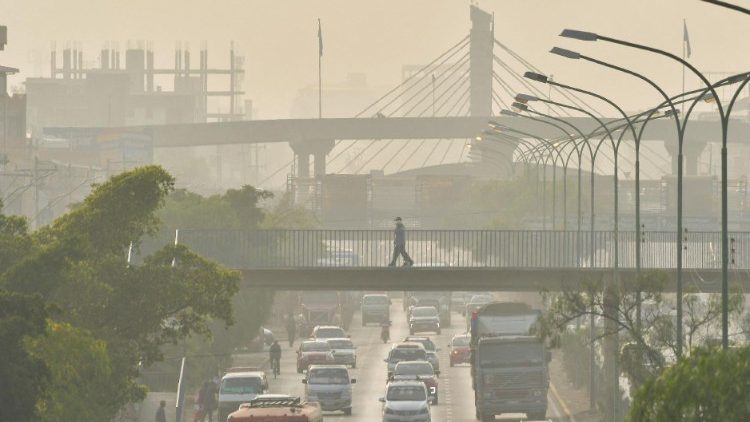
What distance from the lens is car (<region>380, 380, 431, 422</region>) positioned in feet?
245

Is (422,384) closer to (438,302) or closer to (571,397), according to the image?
(571,397)

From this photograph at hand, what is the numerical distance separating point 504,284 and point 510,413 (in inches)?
224

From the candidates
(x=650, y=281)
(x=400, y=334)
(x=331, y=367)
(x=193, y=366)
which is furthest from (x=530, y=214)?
(x=650, y=281)

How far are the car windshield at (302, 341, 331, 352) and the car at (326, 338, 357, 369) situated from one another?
56 centimetres

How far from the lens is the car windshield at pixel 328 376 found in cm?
8406

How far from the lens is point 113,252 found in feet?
199

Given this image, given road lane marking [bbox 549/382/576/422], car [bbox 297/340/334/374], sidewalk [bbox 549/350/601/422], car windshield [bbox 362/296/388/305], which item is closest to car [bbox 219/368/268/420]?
road lane marking [bbox 549/382/576/422]

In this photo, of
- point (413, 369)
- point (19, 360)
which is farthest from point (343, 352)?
point (19, 360)

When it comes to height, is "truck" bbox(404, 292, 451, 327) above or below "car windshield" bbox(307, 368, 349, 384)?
above

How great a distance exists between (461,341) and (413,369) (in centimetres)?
2554

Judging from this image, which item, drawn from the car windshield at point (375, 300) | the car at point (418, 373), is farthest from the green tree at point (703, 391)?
the car windshield at point (375, 300)

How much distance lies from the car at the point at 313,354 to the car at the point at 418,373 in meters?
13.8

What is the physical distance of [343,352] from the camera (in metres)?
110

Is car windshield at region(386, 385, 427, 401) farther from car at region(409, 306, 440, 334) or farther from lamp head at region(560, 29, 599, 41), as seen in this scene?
car at region(409, 306, 440, 334)
